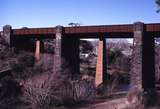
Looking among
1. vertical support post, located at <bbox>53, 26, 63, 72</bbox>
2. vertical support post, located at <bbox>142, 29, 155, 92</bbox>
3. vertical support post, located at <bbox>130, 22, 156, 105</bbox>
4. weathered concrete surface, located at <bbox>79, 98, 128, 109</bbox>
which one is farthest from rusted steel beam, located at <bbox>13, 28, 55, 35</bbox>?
weathered concrete surface, located at <bbox>79, 98, 128, 109</bbox>

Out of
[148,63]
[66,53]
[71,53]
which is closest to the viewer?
[148,63]

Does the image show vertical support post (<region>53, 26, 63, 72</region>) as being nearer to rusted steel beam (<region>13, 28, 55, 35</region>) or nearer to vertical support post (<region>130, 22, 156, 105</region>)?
rusted steel beam (<region>13, 28, 55, 35</region>)

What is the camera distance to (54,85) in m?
32.9

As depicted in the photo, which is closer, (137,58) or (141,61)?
(141,61)

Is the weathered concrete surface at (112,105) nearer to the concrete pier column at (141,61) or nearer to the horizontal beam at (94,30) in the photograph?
the concrete pier column at (141,61)

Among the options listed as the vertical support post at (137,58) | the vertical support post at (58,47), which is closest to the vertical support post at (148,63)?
the vertical support post at (137,58)

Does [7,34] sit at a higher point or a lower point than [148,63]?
higher

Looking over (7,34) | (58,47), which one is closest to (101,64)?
(58,47)

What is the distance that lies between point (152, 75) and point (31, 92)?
14848mm

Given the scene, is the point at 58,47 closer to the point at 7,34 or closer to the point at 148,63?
the point at 7,34

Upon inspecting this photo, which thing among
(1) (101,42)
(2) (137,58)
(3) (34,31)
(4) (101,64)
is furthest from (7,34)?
(2) (137,58)

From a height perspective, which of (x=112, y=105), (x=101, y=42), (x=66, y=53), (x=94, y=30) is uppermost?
(x=94, y=30)

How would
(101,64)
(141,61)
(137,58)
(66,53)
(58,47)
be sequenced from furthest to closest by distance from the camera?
1. (66,53)
2. (58,47)
3. (101,64)
4. (137,58)
5. (141,61)

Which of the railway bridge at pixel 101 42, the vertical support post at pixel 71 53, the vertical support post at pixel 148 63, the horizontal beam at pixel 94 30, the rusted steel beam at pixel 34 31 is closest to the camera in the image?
the horizontal beam at pixel 94 30
